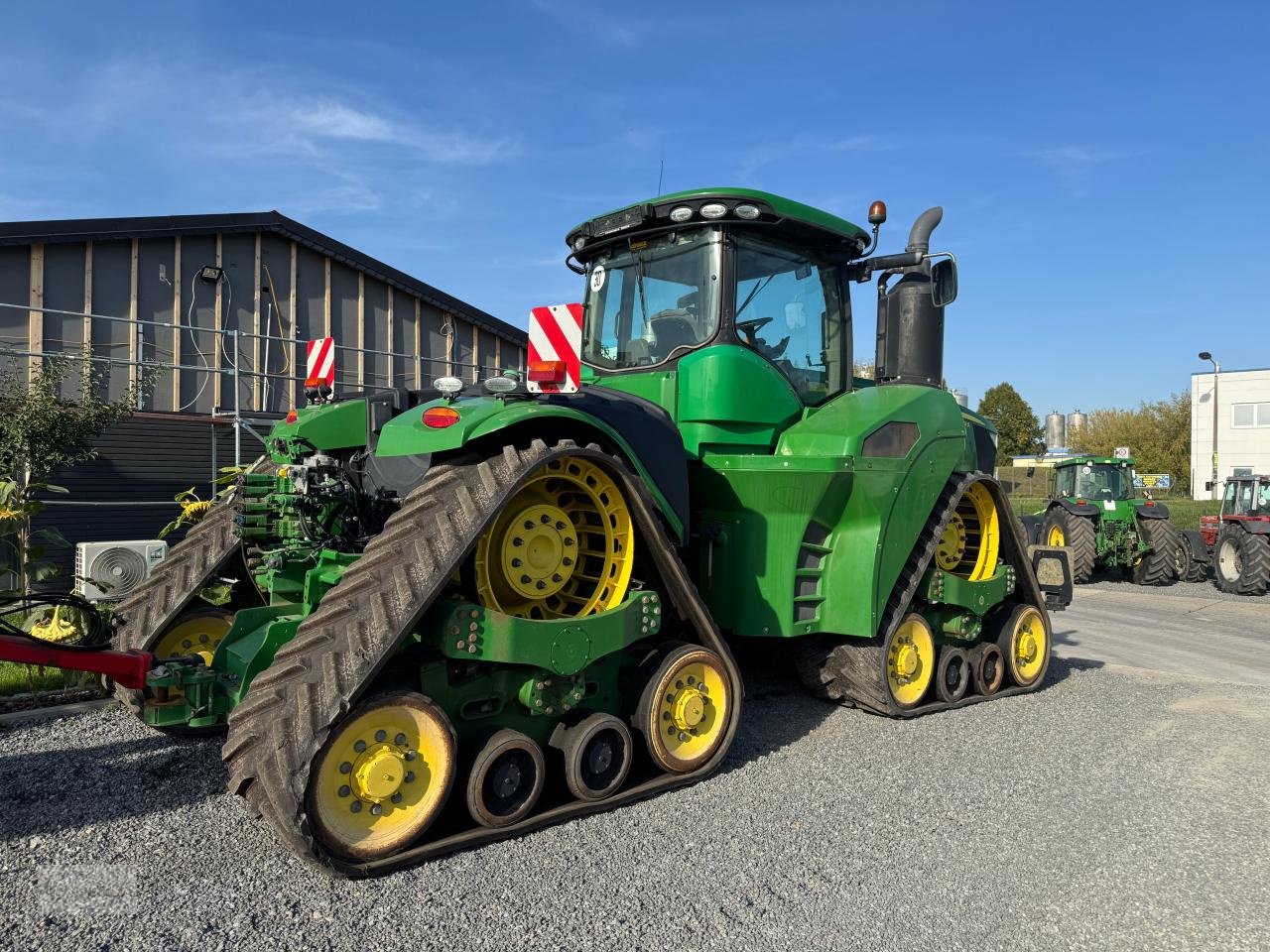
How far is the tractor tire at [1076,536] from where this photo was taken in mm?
15883

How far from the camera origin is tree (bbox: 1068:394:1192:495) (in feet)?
156

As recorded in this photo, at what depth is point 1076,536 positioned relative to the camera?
52.5 feet

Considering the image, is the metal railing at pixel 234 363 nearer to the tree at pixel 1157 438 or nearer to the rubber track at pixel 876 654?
the rubber track at pixel 876 654

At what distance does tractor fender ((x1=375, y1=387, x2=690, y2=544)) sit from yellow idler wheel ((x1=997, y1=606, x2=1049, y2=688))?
A: 11.4 feet

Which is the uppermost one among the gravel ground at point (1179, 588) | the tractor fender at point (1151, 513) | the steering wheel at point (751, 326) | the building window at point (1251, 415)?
the building window at point (1251, 415)

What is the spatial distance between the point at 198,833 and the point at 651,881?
1864 mm

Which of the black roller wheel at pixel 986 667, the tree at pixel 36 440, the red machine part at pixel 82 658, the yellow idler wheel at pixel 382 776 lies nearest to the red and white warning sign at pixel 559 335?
the yellow idler wheel at pixel 382 776

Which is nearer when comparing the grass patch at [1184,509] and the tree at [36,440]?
Result: the tree at [36,440]

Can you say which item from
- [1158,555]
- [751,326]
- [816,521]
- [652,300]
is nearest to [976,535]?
[816,521]

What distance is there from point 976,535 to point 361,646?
16.5 ft

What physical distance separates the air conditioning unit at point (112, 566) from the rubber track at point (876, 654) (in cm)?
532

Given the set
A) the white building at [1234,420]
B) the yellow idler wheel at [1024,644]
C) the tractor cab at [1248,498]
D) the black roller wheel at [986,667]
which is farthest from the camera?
the white building at [1234,420]

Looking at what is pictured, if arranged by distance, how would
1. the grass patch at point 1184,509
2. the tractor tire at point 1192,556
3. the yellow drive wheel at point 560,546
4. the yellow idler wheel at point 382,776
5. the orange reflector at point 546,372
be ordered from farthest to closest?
the grass patch at point 1184,509, the tractor tire at point 1192,556, the orange reflector at point 546,372, the yellow drive wheel at point 560,546, the yellow idler wheel at point 382,776

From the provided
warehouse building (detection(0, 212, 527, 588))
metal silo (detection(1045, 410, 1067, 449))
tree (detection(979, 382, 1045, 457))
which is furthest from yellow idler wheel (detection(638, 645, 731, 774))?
metal silo (detection(1045, 410, 1067, 449))
